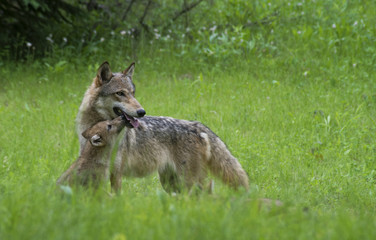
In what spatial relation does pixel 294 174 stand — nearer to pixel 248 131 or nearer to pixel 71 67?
pixel 248 131

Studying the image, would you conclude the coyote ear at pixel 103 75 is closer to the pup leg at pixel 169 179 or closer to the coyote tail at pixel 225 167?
the pup leg at pixel 169 179

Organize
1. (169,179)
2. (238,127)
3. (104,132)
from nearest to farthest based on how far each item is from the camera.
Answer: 1. (104,132)
2. (169,179)
3. (238,127)

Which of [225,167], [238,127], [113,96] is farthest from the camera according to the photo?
[238,127]

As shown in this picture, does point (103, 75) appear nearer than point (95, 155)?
No

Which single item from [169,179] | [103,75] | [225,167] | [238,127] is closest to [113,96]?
[103,75]

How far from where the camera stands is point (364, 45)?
11883 millimetres

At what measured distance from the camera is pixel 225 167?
5828mm

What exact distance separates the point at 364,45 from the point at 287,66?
6.73 ft

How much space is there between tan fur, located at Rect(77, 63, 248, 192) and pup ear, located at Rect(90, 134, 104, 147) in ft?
2.25

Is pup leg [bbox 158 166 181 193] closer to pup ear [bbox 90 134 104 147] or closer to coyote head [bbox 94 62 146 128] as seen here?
coyote head [bbox 94 62 146 128]

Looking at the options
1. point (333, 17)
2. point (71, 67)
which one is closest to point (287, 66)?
point (333, 17)

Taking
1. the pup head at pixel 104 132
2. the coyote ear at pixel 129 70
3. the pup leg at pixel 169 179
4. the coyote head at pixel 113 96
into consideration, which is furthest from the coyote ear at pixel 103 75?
the pup leg at pixel 169 179

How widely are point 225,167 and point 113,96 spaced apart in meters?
1.59

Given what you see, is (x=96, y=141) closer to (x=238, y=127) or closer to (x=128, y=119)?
(x=128, y=119)
